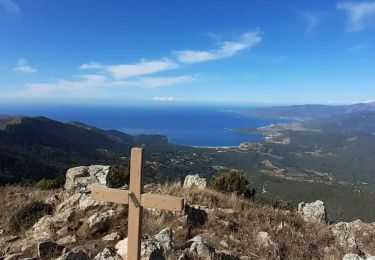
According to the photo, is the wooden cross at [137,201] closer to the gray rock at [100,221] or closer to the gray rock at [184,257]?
the gray rock at [184,257]

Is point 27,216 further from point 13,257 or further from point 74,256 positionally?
point 74,256

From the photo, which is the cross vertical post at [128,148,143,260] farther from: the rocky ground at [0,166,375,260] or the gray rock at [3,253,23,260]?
the gray rock at [3,253,23,260]

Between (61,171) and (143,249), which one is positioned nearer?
(143,249)

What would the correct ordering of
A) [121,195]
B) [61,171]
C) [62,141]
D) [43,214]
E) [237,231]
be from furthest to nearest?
1. [62,141]
2. [61,171]
3. [43,214]
4. [237,231]
5. [121,195]

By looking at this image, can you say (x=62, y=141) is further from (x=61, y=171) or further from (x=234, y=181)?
(x=234, y=181)

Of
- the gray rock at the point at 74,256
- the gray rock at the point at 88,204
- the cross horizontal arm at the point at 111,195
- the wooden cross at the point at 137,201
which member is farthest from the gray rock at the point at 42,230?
the wooden cross at the point at 137,201

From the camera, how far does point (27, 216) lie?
10156 millimetres

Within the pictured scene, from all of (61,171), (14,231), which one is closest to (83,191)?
(14,231)

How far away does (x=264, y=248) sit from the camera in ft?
25.9

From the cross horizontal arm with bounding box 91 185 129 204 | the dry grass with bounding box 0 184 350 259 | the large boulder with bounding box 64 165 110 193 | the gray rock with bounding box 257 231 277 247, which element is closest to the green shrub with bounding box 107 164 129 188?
the large boulder with bounding box 64 165 110 193

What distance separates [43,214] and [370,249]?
8.68 meters

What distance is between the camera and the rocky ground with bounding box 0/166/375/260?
7078mm

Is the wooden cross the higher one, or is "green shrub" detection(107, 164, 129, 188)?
the wooden cross

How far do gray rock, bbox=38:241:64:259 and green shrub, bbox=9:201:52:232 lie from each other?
9.16ft
